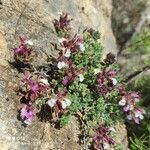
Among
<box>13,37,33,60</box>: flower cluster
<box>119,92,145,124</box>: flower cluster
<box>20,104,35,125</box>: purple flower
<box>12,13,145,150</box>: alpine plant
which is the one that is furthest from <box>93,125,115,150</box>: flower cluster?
<box>13,37,33,60</box>: flower cluster

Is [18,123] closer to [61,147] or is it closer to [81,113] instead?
[61,147]

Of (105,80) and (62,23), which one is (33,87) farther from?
(62,23)

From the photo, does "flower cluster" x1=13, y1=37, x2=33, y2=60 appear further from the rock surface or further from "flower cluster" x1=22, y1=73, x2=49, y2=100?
"flower cluster" x1=22, y1=73, x2=49, y2=100

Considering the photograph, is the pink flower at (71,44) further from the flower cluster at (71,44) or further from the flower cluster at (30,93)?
the flower cluster at (30,93)

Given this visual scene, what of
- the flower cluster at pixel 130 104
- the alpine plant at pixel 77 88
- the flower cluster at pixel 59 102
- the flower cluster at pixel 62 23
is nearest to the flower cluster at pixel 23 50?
the alpine plant at pixel 77 88

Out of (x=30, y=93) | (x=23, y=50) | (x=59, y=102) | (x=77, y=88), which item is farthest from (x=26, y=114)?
(x=77, y=88)

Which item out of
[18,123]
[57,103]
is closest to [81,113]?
[57,103]
